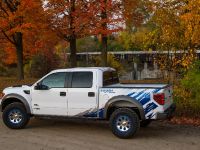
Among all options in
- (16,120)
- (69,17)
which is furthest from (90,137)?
(69,17)

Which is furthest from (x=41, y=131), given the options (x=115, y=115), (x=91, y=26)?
(x=91, y=26)

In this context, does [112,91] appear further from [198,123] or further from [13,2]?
[13,2]

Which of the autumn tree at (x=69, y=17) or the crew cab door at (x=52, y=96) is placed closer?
the crew cab door at (x=52, y=96)

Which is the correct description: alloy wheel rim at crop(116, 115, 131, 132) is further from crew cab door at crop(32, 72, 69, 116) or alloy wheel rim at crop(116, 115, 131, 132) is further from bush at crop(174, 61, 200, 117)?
bush at crop(174, 61, 200, 117)

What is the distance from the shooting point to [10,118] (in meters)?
12.3

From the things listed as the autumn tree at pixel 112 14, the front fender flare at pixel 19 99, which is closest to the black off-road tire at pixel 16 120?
the front fender flare at pixel 19 99

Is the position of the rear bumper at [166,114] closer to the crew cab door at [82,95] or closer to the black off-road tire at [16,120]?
the crew cab door at [82,95]

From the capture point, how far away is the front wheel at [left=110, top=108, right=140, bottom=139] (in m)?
10.8

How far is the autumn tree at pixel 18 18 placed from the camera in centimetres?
2248

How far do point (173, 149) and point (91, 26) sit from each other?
13.1 metres

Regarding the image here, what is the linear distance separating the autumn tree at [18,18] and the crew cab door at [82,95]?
37.3 feet

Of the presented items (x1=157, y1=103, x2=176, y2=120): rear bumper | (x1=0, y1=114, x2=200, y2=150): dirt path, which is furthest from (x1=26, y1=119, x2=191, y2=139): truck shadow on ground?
(x1=157, y1=103, x2=176, y2=120): rear bumper

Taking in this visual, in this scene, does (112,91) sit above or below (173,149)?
above

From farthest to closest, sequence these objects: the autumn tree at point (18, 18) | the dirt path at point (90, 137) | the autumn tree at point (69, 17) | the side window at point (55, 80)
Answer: the autumn tree at point (18, 18) < the autumn tree at point (69, 17) < the side window at point (55, 80) < the dirt path at point (90, 137)
